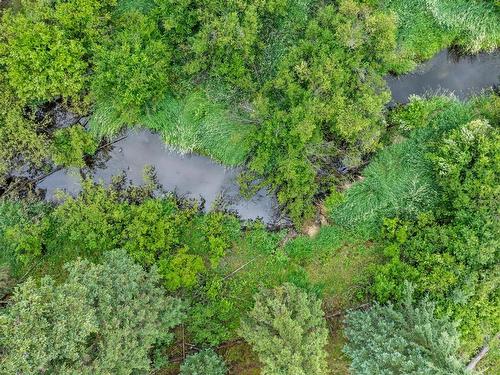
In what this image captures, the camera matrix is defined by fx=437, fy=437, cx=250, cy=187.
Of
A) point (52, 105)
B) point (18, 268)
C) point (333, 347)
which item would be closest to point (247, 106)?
point (52, 105)

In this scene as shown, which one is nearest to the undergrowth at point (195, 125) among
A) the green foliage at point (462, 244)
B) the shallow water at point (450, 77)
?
the shallow water at point (450, 77)

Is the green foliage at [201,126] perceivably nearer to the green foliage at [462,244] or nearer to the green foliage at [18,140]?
the green foliage at [18,140]

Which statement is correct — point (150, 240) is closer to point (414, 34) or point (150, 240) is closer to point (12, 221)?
point (12, 221)

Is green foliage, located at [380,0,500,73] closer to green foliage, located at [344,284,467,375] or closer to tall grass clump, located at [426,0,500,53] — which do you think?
tall grass clump, located at [426,0,500,53]

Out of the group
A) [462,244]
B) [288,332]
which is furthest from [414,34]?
[288,332]

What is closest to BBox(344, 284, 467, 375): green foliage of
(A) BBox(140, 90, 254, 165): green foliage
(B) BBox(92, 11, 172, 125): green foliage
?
(A) BBox(140, 90, 254, 165): green foliage

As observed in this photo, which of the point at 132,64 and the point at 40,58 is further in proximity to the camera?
the point at 132,64

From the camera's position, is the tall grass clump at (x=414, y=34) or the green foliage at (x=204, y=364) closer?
the green foliage at (x=204, y=364)
